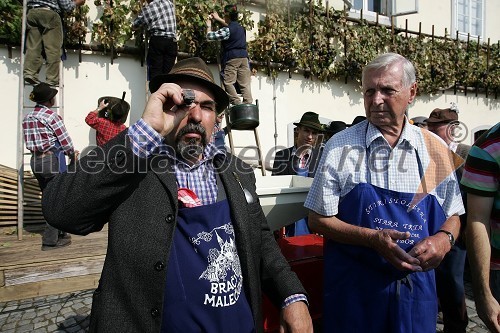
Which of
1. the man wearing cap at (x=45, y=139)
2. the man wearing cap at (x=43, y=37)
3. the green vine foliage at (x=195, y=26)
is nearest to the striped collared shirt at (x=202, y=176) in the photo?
the man wearing cap at (x=45, y=139)

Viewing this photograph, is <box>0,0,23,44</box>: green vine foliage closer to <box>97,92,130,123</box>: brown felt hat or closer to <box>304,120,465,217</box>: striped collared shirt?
<box>97,92,130,123</box>: brown felt hat

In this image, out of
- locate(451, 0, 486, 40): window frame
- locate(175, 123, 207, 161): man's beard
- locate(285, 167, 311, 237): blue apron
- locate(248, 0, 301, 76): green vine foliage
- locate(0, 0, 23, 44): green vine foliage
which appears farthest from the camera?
locate(451, 0, 486, 40): window frame

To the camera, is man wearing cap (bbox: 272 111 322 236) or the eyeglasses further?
man wearing cap (bbox: 272 111 322 236)

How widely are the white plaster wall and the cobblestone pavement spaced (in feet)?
10.6

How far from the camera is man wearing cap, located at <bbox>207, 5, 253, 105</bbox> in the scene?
6.96 m

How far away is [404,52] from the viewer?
1032cm

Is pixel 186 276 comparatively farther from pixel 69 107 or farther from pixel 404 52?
pixel 404 52

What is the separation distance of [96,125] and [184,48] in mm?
2467

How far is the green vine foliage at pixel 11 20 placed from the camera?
5906mm

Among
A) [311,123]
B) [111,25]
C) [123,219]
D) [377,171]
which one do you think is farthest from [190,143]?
[111,25]

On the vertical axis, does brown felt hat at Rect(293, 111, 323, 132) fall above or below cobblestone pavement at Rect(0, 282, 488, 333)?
above

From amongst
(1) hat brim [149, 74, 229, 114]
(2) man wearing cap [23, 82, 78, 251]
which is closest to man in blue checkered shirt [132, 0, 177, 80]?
(2) man wearing cap [23, 82, 78, 251]

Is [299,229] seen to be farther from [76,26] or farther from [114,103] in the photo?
[76,26]

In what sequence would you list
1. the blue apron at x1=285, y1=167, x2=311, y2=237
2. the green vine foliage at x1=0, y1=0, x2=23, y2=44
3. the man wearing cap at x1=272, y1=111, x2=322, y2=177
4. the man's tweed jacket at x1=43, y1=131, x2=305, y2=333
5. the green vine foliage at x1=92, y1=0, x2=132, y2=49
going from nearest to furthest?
1. the man's tweed jacket at x1=43, y1=131, x2=305, y2=333
2. the blue apron at x1=285, y1=167, x2=311, y2=237
3. the man wearing cap at x1=272, y1=111, x2=322, y2=177
4. the green vine foliage at x1=0, y1=0, x2=23, y2=44
5. the green vine foliage at x1=92, y1=0, x2=132, y2=49
